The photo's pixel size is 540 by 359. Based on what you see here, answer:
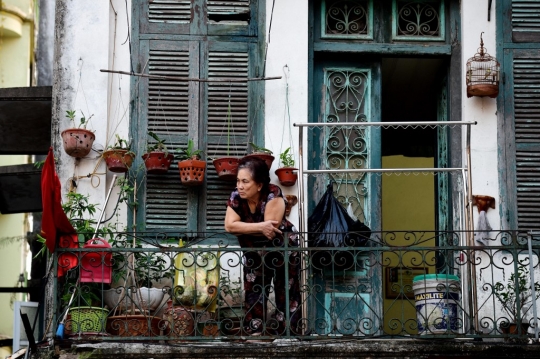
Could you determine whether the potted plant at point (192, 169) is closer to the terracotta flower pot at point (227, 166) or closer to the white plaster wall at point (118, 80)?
the terracotta flower pot at point (227, 166)

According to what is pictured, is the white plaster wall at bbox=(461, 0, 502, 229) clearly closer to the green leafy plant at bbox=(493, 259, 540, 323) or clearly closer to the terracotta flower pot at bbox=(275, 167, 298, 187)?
the green leafy plant at bbox=(493, 259, 540, 323)

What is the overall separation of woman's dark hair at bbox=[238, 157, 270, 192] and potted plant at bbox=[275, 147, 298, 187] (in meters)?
0.71

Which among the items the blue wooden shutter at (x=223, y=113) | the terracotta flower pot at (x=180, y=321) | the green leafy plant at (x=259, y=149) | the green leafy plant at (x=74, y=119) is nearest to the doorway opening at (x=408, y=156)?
the green leafy plant at (x=259, y=149)

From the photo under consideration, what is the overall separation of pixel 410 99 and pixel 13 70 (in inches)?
361

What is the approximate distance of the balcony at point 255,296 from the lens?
410 inches

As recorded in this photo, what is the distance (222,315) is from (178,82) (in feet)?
7.58

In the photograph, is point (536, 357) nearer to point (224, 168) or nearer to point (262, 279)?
point (262, 279)

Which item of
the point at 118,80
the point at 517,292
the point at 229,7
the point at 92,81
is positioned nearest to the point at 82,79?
the point at 92,81

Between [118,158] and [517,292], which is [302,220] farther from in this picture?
[517,292]

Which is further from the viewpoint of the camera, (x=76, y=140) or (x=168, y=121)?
(x=168, y=121)

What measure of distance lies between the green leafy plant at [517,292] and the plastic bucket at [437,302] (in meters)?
0.35

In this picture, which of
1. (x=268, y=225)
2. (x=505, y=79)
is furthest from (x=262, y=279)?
(x=505, y=79)

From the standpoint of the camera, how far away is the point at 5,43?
70.6 ft

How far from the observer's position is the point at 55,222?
10.3 meters
